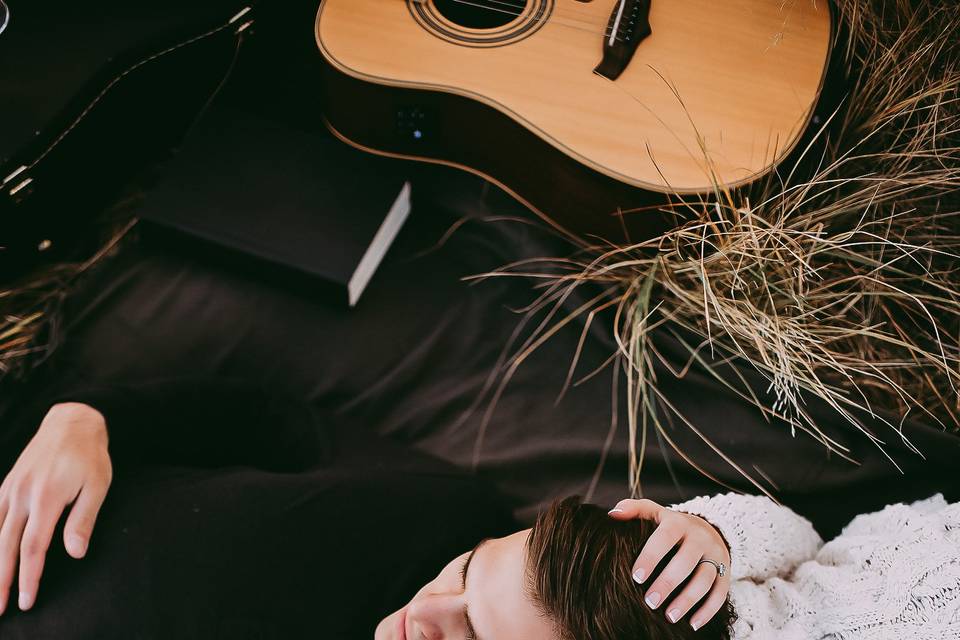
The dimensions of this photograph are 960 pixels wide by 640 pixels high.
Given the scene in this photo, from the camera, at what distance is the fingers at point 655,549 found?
0.73m

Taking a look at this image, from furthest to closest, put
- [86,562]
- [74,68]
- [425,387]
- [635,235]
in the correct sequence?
[425,387]
[635,235]
[74,68]
[86,562]

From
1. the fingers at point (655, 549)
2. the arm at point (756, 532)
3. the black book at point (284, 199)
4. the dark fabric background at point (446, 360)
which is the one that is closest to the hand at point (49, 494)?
the dark fabric background at point (446, 360)

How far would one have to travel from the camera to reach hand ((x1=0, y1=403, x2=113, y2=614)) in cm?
87

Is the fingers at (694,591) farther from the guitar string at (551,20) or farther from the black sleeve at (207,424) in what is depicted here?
the guitar string at (551,20)

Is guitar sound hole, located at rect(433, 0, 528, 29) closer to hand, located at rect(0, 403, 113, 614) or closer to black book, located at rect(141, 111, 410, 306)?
black book, located at rect(141, 111, 410, 306)

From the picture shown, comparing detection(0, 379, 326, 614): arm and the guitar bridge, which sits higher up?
the guitar bridge

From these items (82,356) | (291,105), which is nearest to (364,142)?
(291,105)

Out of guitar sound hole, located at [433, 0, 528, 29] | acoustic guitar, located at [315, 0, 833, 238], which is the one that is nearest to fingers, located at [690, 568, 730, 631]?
acoustic guitar, located at [315, 0, 833, 238]

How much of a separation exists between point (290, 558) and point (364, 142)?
0.79 m

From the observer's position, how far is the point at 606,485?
1.17m

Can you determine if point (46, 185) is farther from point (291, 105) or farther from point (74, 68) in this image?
point (291, 105)

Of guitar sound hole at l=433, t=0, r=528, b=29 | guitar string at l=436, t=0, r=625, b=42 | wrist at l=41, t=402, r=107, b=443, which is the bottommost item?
wrist at l=41, t=402, r=107, b=443

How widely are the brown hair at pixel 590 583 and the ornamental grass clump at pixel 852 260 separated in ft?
1.09

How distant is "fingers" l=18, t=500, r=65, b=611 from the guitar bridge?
1.03 metres
